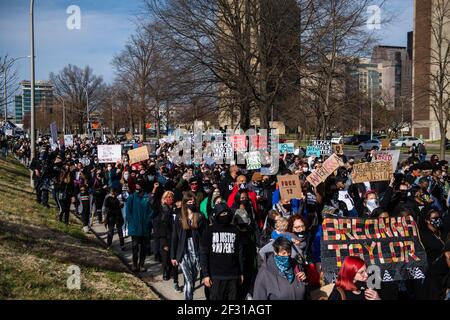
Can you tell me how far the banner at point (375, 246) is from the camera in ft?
22.7

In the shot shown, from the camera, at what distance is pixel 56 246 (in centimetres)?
988

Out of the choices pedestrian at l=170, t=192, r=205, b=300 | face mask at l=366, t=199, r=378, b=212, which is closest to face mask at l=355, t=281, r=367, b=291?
pedestrian at l=170, t=192, r=205, b=300

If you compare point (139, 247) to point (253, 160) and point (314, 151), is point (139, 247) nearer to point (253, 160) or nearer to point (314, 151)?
point (253, 160)

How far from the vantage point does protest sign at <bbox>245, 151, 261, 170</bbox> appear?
18083mm

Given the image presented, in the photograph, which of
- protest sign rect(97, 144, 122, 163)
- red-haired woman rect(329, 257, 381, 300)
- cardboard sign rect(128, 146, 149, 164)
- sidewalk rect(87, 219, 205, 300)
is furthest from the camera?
protest sign rect(97, 144, 122, 163)

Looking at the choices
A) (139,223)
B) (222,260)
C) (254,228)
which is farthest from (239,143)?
(222,260)

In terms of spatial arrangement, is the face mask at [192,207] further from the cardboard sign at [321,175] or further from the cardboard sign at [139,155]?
the cardboard sign at [139,155]

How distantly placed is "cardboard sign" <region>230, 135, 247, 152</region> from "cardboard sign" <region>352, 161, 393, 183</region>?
31.9 ft

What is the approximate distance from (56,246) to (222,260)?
174 inches

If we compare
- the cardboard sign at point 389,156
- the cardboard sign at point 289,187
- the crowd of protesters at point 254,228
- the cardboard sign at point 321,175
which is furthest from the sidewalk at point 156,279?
the cardboard sign at point 389,156

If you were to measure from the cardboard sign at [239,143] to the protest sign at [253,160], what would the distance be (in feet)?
9.38

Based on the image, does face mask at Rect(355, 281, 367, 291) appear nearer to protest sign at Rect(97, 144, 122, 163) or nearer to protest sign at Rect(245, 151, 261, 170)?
protest sign at Rect(245, 151, 261, 170)

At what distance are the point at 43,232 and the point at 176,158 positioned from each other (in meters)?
11.5
